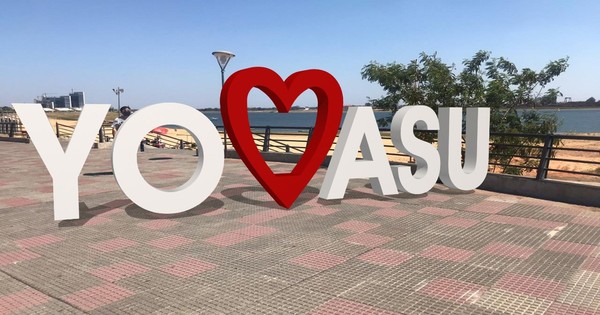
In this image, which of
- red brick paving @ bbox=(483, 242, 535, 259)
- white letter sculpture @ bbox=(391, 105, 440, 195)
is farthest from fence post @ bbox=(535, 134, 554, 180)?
red brick paving @ bbox=(483, 242, 535, 259)

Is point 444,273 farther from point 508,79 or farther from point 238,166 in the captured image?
point 508,79

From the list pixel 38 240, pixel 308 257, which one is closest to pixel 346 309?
pixel 308 257

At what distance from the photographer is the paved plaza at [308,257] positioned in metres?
4.03

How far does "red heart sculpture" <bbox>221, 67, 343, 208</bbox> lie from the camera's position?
277 inches

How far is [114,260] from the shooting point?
Answer: 5.20 meters

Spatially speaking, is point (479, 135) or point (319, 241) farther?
point (479, 135)

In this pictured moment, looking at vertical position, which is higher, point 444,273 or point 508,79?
point 508,79

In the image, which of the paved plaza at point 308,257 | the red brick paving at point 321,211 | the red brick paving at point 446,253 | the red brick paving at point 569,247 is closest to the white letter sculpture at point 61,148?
the paved plaza at point 308,257

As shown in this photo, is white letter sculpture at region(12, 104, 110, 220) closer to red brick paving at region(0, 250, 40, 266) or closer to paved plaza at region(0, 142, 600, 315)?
paved plaza at region(0, 142, 600, 315)

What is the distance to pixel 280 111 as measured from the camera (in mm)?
7551

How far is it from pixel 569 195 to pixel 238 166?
30.2 ft

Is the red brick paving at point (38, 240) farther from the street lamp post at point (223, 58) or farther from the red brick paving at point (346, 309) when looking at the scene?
the street lamp post at point (223, 58)

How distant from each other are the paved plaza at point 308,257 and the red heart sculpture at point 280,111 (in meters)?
0.57

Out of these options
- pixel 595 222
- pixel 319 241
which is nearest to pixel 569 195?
pixel 595 222
